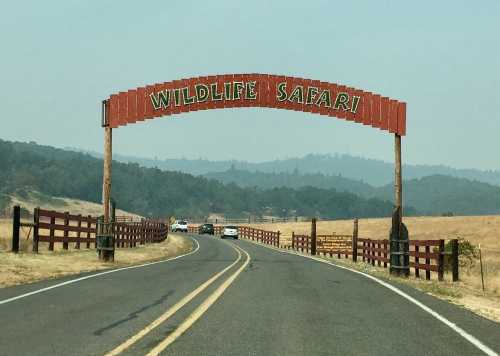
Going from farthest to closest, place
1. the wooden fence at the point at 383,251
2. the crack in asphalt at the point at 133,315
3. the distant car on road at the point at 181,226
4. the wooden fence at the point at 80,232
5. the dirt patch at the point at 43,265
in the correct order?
the distant car on road at the point at 181,226 < the wooden fence at the point at 80,232 < the wooden fence at the point at 383,251 < the dirt patch at the point at 43,265 < the crack in asphalt at the point at 133,315

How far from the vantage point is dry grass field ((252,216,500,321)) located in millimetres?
17156

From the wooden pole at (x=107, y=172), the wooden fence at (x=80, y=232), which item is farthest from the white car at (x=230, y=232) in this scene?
the wooden pole at (x=107, y=172)

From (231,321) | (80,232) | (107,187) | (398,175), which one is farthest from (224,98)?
(231,321)

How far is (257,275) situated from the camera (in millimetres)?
19906

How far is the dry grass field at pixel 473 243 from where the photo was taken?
17156 millimetres

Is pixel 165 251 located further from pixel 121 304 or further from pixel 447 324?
pixel 447 324

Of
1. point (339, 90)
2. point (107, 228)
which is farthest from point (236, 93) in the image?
point (107, 228)

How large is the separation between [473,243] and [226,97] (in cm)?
4201

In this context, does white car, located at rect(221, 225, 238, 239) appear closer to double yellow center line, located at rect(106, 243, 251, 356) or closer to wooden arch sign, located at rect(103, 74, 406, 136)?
wooden arch sign, located at rect(103, 74, 406, 136)

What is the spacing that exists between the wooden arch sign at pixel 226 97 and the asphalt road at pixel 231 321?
33.3 ft

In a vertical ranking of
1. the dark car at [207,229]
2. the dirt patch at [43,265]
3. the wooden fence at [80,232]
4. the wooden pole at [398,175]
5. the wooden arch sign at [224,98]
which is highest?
the wooden arch sign at [224,98]

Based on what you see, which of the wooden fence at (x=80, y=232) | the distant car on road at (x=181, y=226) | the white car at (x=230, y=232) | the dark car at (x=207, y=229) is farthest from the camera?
the distant car on road at (x=181, y=226)

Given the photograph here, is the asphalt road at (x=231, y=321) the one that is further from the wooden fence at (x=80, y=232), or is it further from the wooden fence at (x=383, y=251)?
the wooden fence at (x=80, y=232)

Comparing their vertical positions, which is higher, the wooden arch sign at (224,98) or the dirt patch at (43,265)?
the wooden arch sign at (224,98)
